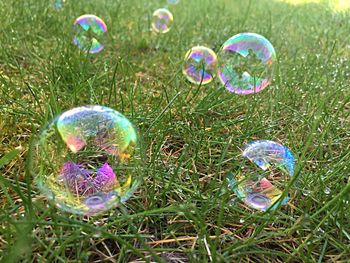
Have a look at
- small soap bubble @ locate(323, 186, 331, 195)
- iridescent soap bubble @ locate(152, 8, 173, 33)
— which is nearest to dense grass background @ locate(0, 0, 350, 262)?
small soap bubble @ locate(323, 186, 331, 195)

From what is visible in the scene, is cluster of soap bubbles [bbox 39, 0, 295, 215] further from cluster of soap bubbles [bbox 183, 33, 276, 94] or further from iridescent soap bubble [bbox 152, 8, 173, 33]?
iridescent soap bubble [bbox 152, 8, 173, 33]

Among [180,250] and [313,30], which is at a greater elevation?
[180,250]

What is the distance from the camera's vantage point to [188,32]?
11.2ft

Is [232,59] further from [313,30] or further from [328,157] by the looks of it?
[313,30]

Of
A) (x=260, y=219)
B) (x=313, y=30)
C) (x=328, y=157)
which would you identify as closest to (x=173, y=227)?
(x=260, y=219)

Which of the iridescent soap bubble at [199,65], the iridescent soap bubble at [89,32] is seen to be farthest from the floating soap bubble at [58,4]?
the iridescent soap bubble at [199,65]

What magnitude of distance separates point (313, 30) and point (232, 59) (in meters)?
2.07

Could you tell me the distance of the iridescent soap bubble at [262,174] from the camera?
130 cm

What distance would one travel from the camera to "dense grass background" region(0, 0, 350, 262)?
1.09m

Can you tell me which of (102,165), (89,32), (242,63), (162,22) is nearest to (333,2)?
(162,22)

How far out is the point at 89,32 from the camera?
2.67 metres

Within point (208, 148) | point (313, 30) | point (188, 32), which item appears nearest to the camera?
point (208, 148)

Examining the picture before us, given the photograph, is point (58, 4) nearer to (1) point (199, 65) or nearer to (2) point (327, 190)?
(1) point (199, 65)

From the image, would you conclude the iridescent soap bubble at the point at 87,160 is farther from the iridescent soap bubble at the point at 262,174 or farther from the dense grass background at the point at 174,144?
the iridescent soap bubble at the point at 262,174
